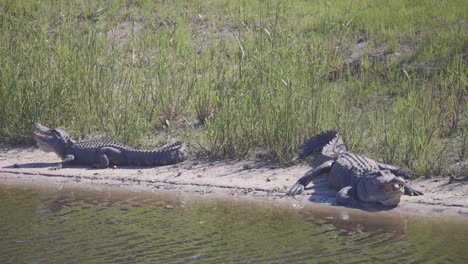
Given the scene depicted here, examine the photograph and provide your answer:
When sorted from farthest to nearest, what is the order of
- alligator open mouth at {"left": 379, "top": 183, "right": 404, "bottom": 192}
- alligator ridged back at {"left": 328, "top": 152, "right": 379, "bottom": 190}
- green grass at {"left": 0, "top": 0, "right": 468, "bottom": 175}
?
green grass at {"left": 0, "top": 0, "right": 468, "bottom": 175}
alligator ridged back at {"left": 328, "top": 152, "right": 379, "bottom": 190}
alligator open mouth at {"left": 379, "top": 183, "right": 404, "bottom": 192}

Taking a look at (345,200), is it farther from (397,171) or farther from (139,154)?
(139,154)

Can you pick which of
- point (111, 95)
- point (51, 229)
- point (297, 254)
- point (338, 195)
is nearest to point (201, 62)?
point (111, 95)

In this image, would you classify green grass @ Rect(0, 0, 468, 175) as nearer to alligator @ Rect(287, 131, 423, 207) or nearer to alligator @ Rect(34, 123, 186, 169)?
alligator @ Rect(287, 131, 423, 207)

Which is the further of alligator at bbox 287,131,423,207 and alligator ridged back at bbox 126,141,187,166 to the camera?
alligator ridged back at bbox 126,141,187,166

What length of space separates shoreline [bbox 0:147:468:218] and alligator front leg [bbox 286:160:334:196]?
3.0 inches

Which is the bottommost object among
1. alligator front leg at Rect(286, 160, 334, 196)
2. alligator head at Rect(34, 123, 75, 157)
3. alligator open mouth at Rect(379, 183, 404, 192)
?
alligator front leg at Rect(286, 160, 334, 196)

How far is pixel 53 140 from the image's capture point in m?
10.1

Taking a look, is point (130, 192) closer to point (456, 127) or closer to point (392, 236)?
point (392, 236)

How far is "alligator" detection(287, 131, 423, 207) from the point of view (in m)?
7.84

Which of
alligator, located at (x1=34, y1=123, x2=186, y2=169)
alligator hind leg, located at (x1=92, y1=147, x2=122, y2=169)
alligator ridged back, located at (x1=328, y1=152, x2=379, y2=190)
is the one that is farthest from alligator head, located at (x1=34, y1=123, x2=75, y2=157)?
alligator ridged back, located at (x1=328, y1=152, x2=379, y2=190)

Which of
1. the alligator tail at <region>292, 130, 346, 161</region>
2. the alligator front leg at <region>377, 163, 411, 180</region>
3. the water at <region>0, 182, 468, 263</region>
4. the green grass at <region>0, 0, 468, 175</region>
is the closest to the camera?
the water at <region>0, 182, 468, 263</region>

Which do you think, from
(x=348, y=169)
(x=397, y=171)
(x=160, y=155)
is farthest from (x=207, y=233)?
(x=160, y=155)

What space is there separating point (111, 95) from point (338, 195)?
3.75 metres

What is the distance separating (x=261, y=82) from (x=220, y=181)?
140cm
